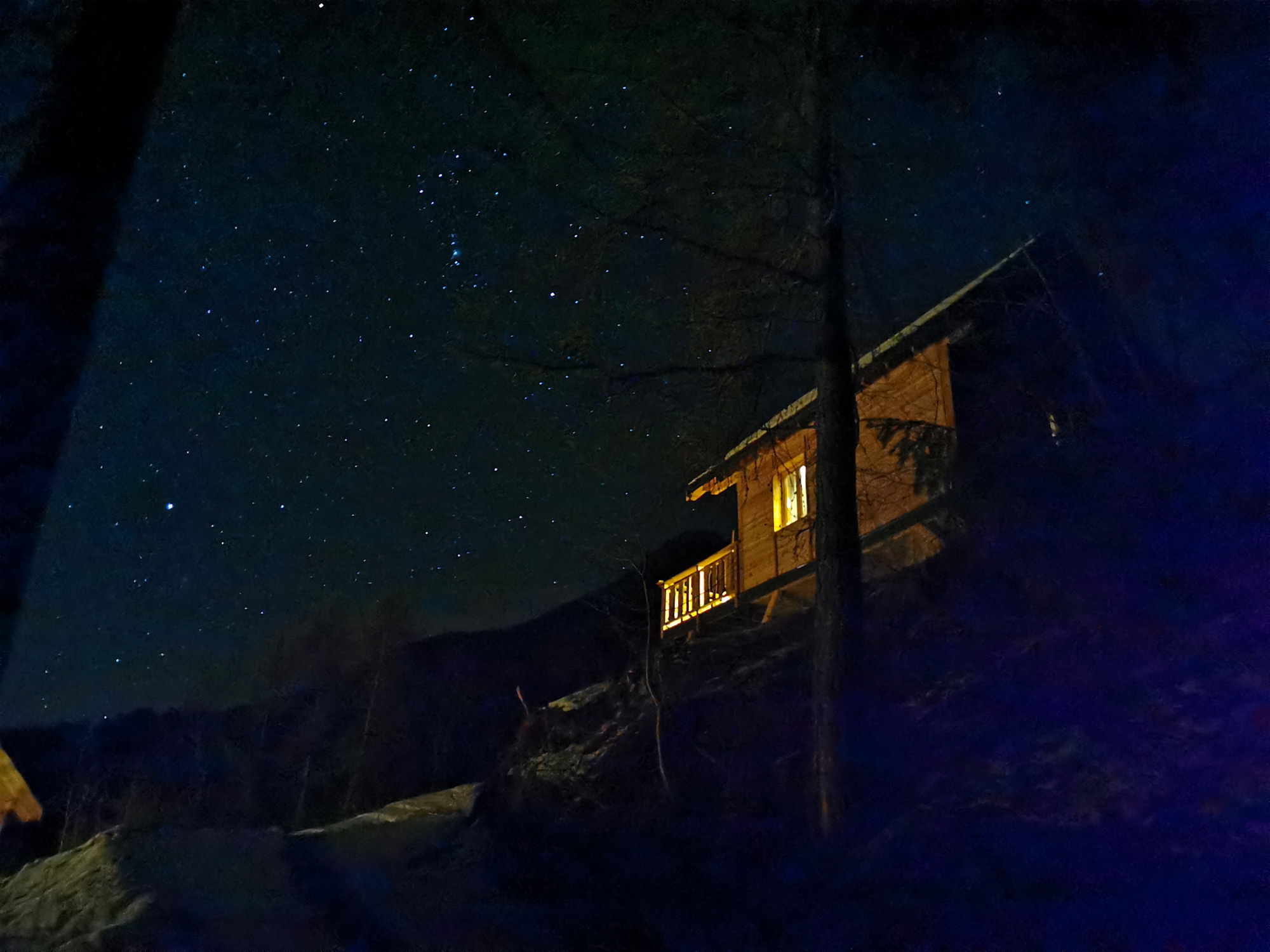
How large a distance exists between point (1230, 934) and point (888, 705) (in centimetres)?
373

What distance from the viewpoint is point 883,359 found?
11.1m

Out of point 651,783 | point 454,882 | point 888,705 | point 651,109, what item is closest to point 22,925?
point 454,882

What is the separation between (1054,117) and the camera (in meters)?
8.44

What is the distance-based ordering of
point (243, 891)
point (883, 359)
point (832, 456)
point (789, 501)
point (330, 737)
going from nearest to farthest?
1. point (243, 891)
2. point (832, 456)
3. point (883, 359)
4. point (789, 501)
5. point (330, 737)

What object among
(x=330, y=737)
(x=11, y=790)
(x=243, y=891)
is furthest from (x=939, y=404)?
(x=330, y=737)

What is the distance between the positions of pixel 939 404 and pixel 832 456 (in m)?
3.31

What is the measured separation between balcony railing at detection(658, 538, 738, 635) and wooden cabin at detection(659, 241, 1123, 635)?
17.6ft

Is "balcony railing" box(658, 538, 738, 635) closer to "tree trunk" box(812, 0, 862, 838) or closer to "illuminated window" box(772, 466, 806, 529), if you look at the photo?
"illuminated window" box(772, 466, 806, 529)

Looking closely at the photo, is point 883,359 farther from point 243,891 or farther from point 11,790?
point 11,790

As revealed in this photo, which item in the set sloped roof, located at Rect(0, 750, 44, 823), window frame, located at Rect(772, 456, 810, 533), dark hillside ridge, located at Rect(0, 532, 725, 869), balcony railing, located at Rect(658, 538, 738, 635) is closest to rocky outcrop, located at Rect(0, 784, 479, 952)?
sloped roof, located at Rect(0, 750, 44, 823)

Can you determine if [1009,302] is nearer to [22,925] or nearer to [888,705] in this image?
[888,705]

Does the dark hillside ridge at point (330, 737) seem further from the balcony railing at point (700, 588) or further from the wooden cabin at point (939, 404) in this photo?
the wooden cabin at point (939, 404)

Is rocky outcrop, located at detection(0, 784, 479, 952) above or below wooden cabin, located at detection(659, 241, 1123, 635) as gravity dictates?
below

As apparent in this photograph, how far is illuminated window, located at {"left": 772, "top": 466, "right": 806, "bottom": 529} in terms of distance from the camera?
15094 mm
